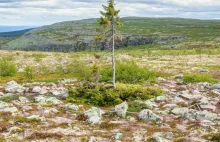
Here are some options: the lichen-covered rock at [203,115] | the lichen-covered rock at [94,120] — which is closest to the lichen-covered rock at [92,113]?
the lichen-covered rock at [94,120]

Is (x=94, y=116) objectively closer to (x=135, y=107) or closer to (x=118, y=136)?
(x=118, y=136)

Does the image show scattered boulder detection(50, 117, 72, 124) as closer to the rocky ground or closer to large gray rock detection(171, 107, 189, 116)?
the rocky ground

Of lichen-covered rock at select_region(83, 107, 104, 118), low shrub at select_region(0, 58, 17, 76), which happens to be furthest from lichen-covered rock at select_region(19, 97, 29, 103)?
low shrub at select_region(0, 58, 17, 76)

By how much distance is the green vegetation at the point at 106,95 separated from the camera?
977 inches

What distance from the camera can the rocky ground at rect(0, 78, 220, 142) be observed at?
604 inches

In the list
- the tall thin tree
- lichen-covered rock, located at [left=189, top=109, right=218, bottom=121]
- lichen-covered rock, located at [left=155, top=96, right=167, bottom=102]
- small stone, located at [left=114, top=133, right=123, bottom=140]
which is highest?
the tall thin tree

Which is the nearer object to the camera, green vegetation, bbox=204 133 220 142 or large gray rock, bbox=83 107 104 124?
green vegetation, bbox=204 133 220 142

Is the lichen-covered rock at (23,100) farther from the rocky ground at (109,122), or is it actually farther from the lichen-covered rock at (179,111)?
the lichen-covered rock at (179,111)

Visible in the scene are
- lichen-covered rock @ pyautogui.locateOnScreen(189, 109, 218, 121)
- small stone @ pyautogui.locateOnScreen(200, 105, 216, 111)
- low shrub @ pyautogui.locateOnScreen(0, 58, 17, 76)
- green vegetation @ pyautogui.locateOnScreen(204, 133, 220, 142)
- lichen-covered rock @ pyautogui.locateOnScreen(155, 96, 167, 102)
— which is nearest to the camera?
green vegetation @ pyautogui.locateOnScreen(204, 133, 220, 142)

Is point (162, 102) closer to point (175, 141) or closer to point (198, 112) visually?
point (198, 112)

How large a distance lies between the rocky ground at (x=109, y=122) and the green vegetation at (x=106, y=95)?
4.18 ft

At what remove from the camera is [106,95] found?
82.1 feet

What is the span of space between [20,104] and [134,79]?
20.0 metres

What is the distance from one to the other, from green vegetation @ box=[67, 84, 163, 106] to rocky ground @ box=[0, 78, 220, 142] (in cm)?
128
